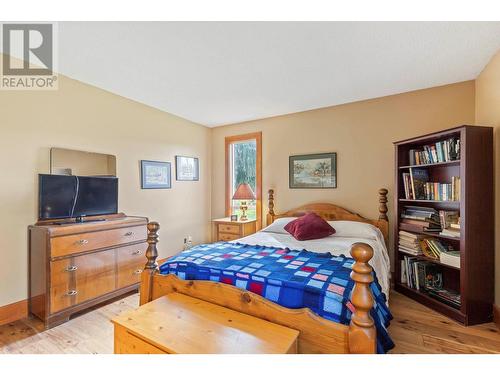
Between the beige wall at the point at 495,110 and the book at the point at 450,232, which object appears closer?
the beige wall at the point at 495,110

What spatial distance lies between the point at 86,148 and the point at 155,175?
94 cm

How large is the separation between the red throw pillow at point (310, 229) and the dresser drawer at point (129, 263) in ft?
5.89

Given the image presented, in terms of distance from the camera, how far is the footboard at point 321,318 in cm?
117

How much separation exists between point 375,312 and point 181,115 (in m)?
3.58

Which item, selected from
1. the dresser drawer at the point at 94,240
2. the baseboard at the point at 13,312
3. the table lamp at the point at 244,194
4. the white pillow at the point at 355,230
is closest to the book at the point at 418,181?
the white pillow at the point at 355,230

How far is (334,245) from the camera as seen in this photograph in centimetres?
232

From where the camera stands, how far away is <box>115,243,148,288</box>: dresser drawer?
102 inches

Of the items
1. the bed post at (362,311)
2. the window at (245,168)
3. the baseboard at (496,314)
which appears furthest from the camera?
the window at (245,168)

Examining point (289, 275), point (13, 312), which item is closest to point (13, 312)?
point (13, 312)

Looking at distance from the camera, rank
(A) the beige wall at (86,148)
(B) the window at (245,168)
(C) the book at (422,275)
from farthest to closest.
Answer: (B) the window at (245,168) → (C) the book at (422,275) → (A) the beige wall at (86,148)

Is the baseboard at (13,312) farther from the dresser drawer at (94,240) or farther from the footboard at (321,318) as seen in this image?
the footboard at (321,318)

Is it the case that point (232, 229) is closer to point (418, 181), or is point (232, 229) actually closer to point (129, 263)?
point (129, 263)

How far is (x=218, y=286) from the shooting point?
1.62 metres

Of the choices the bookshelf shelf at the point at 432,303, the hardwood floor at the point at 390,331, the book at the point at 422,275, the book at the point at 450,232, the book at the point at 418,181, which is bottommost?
the hardwood floor at the point at 390,331
